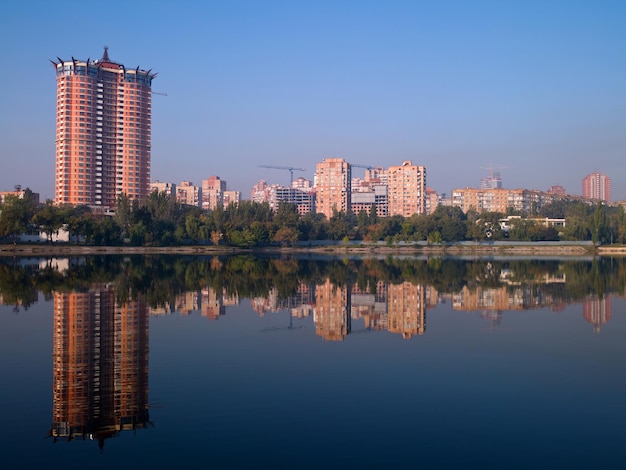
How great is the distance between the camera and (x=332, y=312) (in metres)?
16.0

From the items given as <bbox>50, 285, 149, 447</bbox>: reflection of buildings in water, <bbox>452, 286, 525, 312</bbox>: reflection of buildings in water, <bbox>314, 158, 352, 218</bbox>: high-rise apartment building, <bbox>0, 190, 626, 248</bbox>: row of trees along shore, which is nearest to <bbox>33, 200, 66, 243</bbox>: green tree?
<bbox>0, 190, 626, 248</bbox>: row of trees along shore

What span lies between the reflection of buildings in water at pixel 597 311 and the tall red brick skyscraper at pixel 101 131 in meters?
66.5

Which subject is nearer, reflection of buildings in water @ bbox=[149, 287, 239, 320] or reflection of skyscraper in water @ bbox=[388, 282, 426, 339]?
reflection of skyscraper in water @ bbox=[388, 282, 426, 339]

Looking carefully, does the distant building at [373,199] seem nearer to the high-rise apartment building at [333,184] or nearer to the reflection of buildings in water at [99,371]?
the high-rise apartment building at [333,184]

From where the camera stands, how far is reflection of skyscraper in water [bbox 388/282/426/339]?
1307cm

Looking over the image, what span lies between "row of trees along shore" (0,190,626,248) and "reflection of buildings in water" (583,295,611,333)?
40004mm

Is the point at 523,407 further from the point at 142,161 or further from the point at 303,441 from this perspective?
the point at 142,161

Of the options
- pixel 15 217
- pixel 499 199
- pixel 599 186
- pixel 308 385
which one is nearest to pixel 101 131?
pixel 15 217

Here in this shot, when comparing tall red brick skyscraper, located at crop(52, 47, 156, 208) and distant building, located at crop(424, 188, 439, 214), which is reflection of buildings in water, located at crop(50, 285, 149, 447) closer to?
tall red brick skyscraper, located at crop(52, 47, 156, 208)

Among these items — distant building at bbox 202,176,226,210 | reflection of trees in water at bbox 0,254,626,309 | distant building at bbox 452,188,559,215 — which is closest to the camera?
reflection of trees in water at bbox 0,254,626,309

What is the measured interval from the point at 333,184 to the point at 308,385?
10026cm

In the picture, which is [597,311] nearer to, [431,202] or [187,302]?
[187,302]

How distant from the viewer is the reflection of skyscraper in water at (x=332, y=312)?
12791 millimetres

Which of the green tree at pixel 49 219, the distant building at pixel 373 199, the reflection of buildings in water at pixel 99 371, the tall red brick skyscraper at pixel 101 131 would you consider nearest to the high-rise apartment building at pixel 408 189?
the distant building at pixel 373 199
